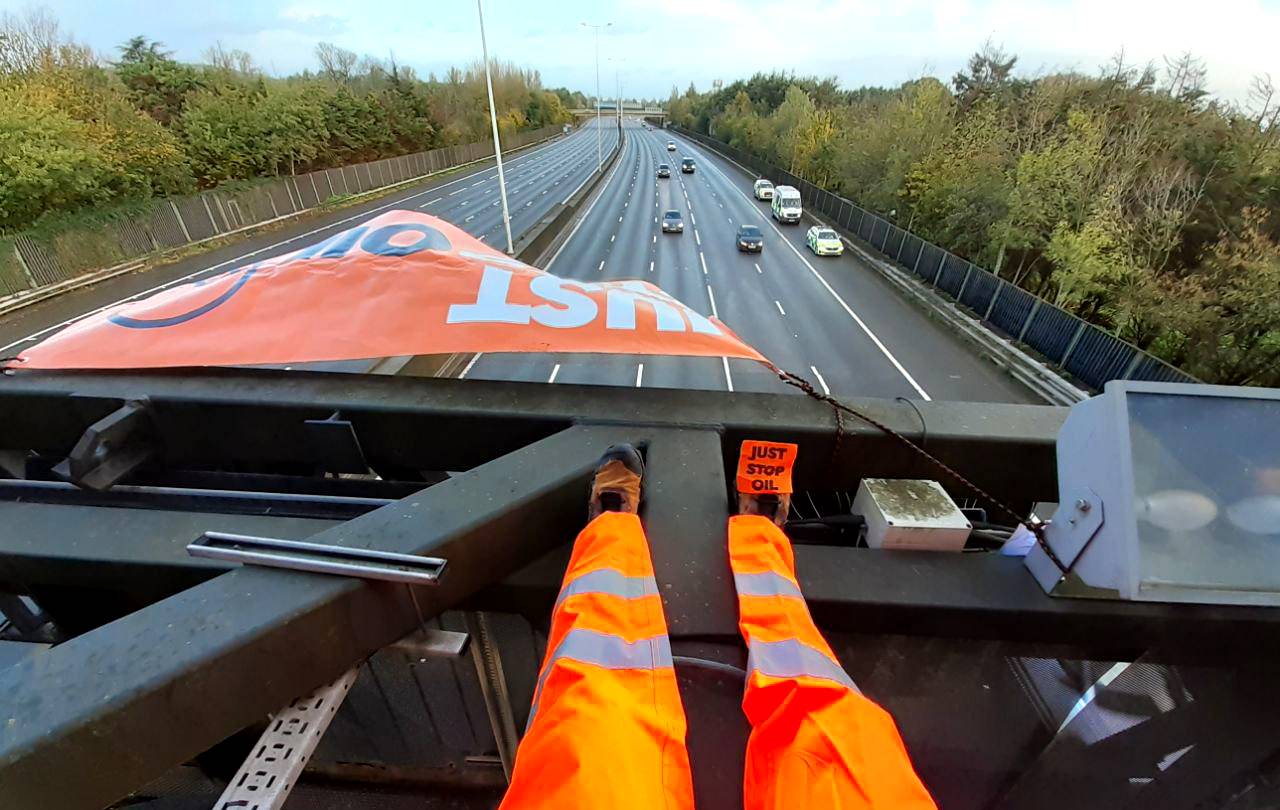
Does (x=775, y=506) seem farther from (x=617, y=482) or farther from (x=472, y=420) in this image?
(x=472, y=420)

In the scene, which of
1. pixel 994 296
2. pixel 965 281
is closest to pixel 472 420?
pixel 994 296

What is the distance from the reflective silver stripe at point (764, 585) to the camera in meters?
1.85

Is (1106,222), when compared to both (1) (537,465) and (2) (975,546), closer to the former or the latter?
(2) (975,546)

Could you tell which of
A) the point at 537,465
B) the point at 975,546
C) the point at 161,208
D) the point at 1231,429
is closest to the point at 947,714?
the point at 975,546

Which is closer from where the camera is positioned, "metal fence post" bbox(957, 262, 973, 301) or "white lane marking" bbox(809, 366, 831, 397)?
"white lane marking" bbox(809, 366, 831, 397)

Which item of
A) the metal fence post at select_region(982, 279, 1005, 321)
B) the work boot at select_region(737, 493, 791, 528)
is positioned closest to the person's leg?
the work boot at select_region(737, 493, 791, 528)

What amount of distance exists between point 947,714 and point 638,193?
49.0 m

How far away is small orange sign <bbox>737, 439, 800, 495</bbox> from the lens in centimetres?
235

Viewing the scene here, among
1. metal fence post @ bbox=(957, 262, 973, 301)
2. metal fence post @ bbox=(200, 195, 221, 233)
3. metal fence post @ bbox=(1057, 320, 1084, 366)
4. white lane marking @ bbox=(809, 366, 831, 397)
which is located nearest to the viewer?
metal fence post @ bbox=(1057, 320, 1084, 366)

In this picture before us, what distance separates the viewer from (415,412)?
113 inches

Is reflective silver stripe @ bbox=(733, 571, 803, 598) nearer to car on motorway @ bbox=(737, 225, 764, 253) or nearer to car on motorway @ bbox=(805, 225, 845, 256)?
car on motorway @ bbox=(737, 225, 764, 253)

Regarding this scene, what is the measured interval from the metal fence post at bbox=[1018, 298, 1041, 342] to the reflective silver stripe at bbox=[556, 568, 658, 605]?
21.0m

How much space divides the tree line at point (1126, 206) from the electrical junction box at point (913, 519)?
1711 cm

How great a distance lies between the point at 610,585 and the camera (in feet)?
5.72
